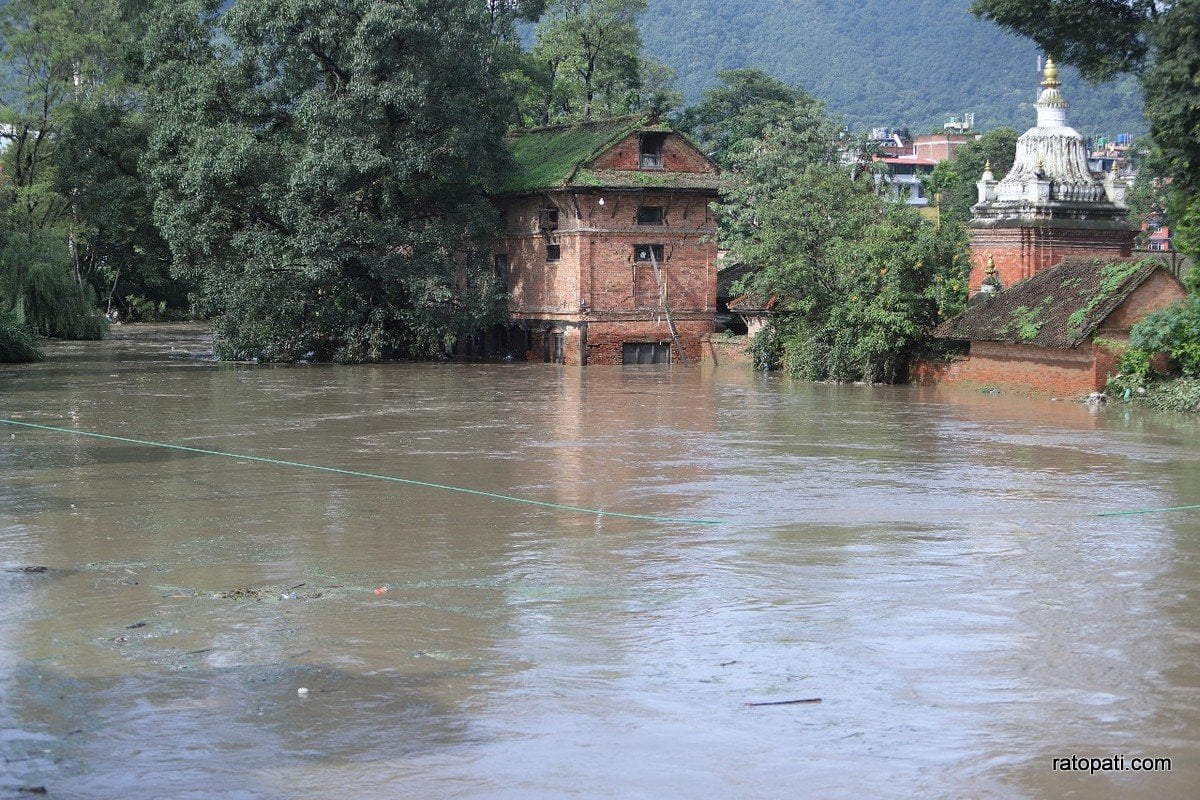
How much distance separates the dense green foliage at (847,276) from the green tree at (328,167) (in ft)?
29.5

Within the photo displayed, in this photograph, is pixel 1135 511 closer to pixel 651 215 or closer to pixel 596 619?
pixel 596 619

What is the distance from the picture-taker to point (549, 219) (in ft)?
136

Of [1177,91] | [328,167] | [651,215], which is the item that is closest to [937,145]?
[651,215]

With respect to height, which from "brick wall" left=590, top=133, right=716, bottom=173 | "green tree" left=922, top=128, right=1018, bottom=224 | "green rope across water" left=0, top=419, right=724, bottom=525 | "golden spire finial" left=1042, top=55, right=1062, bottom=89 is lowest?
"green rope across water" left=0, top=419, right=724, bottom=525

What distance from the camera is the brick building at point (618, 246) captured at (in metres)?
40.1

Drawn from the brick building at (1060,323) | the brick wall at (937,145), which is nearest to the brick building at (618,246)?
the brick building at (1060,323)

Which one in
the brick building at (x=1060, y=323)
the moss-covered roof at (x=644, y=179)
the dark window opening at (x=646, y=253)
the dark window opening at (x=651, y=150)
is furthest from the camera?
the dark window opening at (x=646, y=253)

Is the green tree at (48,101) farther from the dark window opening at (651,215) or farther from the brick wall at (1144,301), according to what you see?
the brick wall at (1144,301)

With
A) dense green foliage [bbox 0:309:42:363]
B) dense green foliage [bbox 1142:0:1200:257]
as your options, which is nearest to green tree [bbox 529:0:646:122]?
dense green foliage [bbox 0:309:42:363]

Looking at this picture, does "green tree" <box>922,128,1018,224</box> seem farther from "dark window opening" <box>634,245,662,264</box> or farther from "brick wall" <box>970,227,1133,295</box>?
"brick wall" <box>970,227,1133,295</box>

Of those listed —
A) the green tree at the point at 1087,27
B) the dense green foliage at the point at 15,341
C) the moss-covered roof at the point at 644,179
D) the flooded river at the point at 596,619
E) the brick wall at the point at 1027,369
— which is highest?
the green tree at the point at 1087,27

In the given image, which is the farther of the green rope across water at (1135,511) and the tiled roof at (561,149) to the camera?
the tiled roof at (561,149)

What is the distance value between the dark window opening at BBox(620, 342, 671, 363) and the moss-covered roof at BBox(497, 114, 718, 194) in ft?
15.2

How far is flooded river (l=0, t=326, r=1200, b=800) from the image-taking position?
7.53 meters
